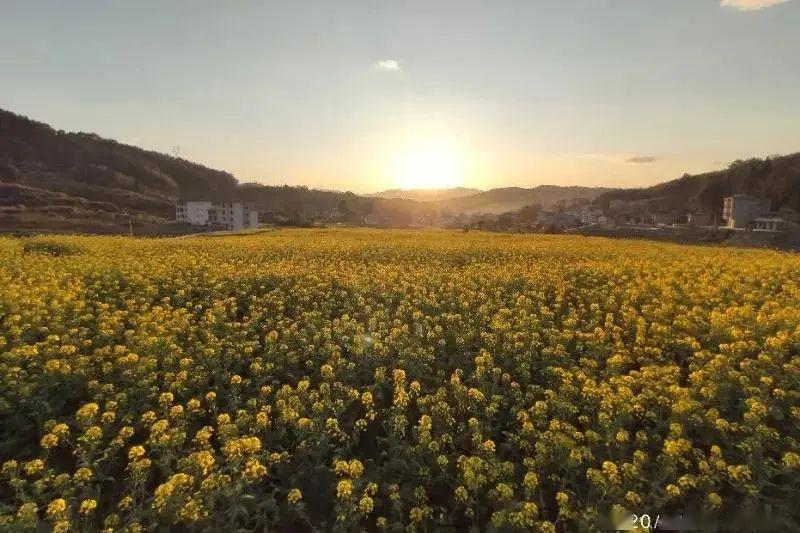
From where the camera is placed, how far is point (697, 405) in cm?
600

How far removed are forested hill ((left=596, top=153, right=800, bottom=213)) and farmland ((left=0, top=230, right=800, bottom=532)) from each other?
368 feet

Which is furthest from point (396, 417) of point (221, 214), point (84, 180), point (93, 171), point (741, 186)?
point (93, 171)

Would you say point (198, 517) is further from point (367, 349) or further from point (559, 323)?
point (559, 323)

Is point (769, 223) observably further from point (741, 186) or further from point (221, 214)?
point (221, 214)

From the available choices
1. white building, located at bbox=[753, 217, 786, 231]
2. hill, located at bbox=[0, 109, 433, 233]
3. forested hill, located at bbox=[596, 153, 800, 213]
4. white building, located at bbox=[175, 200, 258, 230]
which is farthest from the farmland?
forested hill, located at bbox=[596, 153, 800, 213]

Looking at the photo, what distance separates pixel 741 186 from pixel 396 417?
433 feet

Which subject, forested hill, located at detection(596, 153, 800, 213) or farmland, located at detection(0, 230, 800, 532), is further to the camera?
forested hill, located at detection(596, 153, 800, 213)

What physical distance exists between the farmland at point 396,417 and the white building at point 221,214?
90145 millimetres

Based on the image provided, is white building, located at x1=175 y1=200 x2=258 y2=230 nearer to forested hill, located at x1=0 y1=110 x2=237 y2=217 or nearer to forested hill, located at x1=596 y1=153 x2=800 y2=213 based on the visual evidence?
forested hill, located at x1=0 y1=110 x2=237 y2=217

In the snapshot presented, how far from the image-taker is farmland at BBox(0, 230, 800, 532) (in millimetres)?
4883

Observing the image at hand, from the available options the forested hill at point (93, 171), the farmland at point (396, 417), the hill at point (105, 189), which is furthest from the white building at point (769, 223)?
the forested hill at point (93, 171)

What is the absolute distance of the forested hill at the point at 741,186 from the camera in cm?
9675

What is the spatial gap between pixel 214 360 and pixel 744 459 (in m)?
7.70

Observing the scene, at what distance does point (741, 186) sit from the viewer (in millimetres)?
108375
